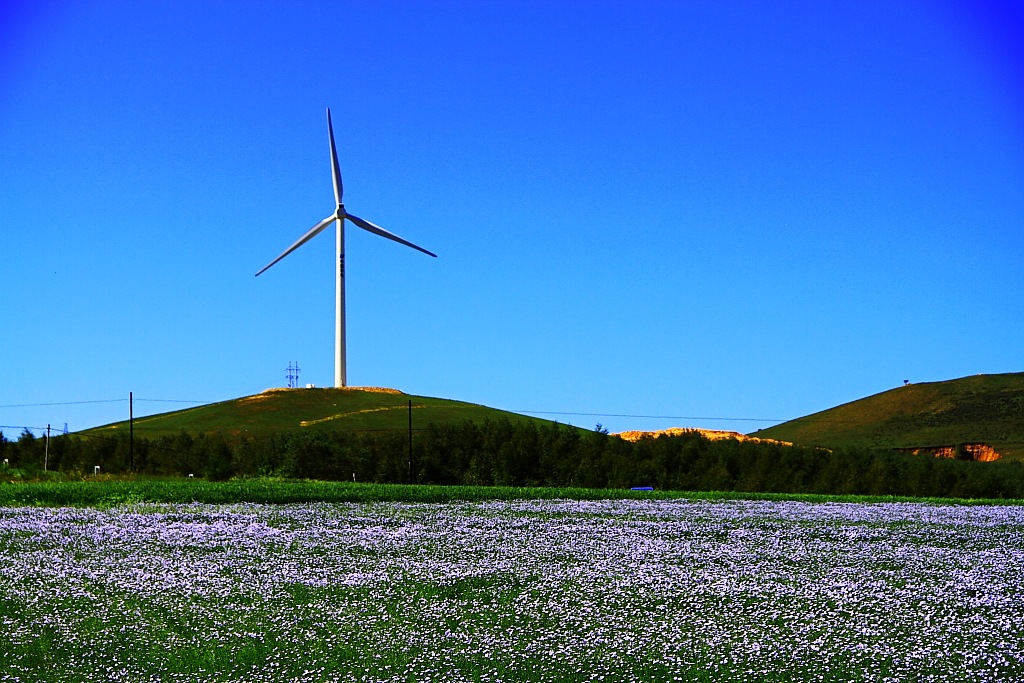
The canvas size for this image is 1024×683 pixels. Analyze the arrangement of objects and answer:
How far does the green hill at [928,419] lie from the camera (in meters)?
107

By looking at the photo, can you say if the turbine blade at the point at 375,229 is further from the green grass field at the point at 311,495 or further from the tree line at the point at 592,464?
the green grass field at the point at 311,495

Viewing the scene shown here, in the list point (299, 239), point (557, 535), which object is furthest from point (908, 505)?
point (299, 239)

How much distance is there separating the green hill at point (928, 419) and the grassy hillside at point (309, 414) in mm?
38071

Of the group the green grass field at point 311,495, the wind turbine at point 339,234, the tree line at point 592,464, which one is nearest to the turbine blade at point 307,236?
the wind turbine at point 339,234

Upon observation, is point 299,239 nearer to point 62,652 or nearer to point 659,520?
point 659,520

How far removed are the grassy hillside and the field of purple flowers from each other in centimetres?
6786

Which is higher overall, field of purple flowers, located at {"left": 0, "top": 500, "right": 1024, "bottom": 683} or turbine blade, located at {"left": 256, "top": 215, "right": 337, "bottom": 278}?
turbine blade, located at {"left": 256, "top": 215, "right": 337, "bottom": 278}

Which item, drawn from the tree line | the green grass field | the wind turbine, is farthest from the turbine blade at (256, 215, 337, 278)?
the green grass field

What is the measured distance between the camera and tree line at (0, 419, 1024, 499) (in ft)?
171

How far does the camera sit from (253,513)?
84.5ft

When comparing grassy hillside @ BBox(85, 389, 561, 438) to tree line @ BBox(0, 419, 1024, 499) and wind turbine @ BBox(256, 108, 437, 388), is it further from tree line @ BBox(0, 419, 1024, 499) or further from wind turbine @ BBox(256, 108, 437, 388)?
tree line @ BBox(0, 419, 1024, 499)

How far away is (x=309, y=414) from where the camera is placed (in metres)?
98.5

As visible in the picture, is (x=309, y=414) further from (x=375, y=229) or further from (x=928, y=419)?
(x=928, y=419)

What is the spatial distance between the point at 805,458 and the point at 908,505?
23.2m
